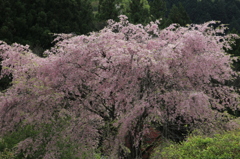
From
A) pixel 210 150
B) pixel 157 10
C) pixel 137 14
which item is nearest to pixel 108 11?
pixel 137 14

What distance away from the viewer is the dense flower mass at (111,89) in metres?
8.39

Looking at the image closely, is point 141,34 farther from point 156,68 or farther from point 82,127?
point 82,127

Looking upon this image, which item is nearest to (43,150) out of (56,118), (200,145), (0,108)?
(56,118)

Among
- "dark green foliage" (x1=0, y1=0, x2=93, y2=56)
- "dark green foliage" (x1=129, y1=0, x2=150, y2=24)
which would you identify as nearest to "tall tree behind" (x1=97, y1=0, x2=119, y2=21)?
"dark green foliage" (x1=129, y1=0, x2=150, y2=24)

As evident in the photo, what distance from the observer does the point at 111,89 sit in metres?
8.56

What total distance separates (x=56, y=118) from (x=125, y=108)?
2.75 meters

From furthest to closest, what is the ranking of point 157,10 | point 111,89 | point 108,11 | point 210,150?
point 157,10
point 108,11
point 111,89
point 210,150

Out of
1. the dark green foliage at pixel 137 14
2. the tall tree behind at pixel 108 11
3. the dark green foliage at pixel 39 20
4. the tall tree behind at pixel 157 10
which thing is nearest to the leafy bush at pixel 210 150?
the dark green foliage at pixel 39 20

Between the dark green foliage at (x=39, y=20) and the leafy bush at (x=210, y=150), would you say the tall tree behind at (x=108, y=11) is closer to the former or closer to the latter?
the dark green foliage at (x=39, y=20)

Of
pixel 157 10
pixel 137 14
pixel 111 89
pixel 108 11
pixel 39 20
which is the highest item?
pixel 157 10

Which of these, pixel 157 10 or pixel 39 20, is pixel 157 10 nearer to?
pixel 157 10

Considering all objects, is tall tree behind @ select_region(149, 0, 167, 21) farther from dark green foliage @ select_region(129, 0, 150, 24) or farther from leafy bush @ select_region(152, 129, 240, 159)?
leafy bush @ select_region(152, 129, 240, 159)

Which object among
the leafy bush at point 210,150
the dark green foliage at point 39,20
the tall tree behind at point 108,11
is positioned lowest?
the leafy bush at point 210,150

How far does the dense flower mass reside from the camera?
839 centimetres
